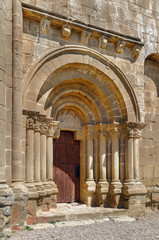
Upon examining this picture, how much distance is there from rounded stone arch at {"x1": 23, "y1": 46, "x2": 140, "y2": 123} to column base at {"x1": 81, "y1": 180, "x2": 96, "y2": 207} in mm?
1879

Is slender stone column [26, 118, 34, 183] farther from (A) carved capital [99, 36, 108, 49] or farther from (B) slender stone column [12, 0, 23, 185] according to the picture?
(A) carved capital [99, 36, 108, 49]

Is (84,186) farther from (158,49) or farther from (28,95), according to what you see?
(158,49)

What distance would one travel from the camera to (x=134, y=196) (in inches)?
334

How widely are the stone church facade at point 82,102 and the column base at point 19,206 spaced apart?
31 millimetres

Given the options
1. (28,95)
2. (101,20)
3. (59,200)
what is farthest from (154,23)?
(59,200)

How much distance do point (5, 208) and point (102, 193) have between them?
3530mm

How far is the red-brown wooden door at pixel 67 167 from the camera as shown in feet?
28.3

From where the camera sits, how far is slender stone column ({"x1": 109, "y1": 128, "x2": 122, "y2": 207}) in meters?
8.46

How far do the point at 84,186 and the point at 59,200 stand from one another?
0.83 m

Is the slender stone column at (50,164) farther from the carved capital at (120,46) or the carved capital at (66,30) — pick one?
the carved capital at (120,46)

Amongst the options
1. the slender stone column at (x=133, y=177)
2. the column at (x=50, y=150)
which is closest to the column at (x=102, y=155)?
the slender stone column at (x=133, y=177)

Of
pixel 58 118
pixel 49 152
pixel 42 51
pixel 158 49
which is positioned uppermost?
pixel 158 49

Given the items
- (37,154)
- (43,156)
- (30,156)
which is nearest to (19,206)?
Answer: (30,156)

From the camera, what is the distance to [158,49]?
31.8 ft
